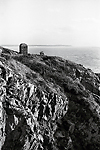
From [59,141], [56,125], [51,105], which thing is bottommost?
[59,141]

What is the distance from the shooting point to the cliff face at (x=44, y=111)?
68.6 feet

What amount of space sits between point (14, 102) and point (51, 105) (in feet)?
20.3

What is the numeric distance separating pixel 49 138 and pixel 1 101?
8.31m

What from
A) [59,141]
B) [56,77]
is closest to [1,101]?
[59,141]

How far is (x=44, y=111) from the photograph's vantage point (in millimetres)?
24688

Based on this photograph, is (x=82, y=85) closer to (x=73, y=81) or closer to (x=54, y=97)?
(x=73, y=81)

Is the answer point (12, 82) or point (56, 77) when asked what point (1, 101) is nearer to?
point (12, 82)

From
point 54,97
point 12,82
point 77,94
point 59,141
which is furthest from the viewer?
point 77,94

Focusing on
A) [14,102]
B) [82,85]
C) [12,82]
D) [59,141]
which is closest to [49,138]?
[59,141]

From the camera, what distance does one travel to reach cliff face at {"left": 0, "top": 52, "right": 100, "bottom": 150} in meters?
20.9

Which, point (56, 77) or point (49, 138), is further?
point (56, 77)

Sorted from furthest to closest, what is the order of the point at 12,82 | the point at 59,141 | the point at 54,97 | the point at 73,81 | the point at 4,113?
the point at 73,81 → the point at 54,97 → the point at 59,141 → the point at 12,82 → the point at 4,113

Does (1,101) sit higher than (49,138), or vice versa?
(1,101)

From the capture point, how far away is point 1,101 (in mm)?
20453
